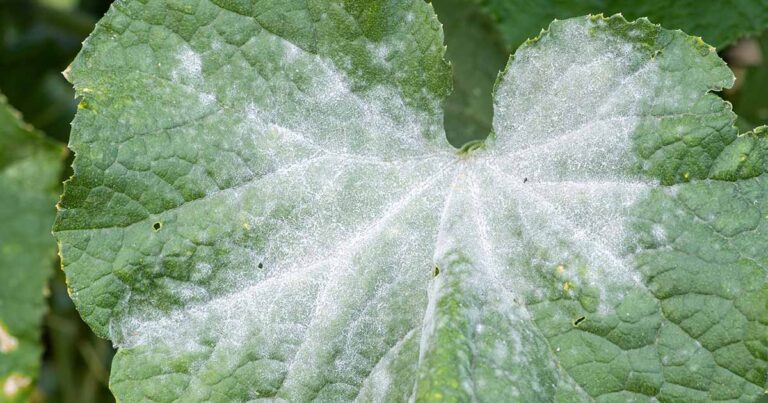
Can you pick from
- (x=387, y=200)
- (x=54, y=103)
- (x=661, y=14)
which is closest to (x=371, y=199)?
(x=387, y=200)

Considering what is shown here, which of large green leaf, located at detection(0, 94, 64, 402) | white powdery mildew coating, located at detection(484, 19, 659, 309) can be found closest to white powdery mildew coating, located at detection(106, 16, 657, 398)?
white powdery mildew coating, located at detection(484, 19, 659, 309)

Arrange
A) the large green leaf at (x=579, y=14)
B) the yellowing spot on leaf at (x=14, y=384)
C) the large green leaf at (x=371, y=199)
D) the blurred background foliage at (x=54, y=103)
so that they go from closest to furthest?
1. the large green leaf at (x=371, y=199)
2. the large green leaf at (x=579, y=14)
3. the yellowing spot on leaf at (x=14, y=384)
4. the blurred background foliage at (x=54, y=103)

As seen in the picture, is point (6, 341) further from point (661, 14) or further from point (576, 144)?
point (661, 14)

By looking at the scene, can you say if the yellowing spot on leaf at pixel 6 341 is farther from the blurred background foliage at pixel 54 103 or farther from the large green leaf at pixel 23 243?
the blurred background foliage at pixel 54 103

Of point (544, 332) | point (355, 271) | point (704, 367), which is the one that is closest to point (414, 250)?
point (355, 271)

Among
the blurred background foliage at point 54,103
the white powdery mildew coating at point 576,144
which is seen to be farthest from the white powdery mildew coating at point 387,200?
the blurred background foliage at point 54,103

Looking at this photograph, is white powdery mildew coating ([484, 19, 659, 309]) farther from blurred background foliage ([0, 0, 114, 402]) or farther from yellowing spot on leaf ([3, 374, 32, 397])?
blurred background foliage ([0, 0, 114, 402])
